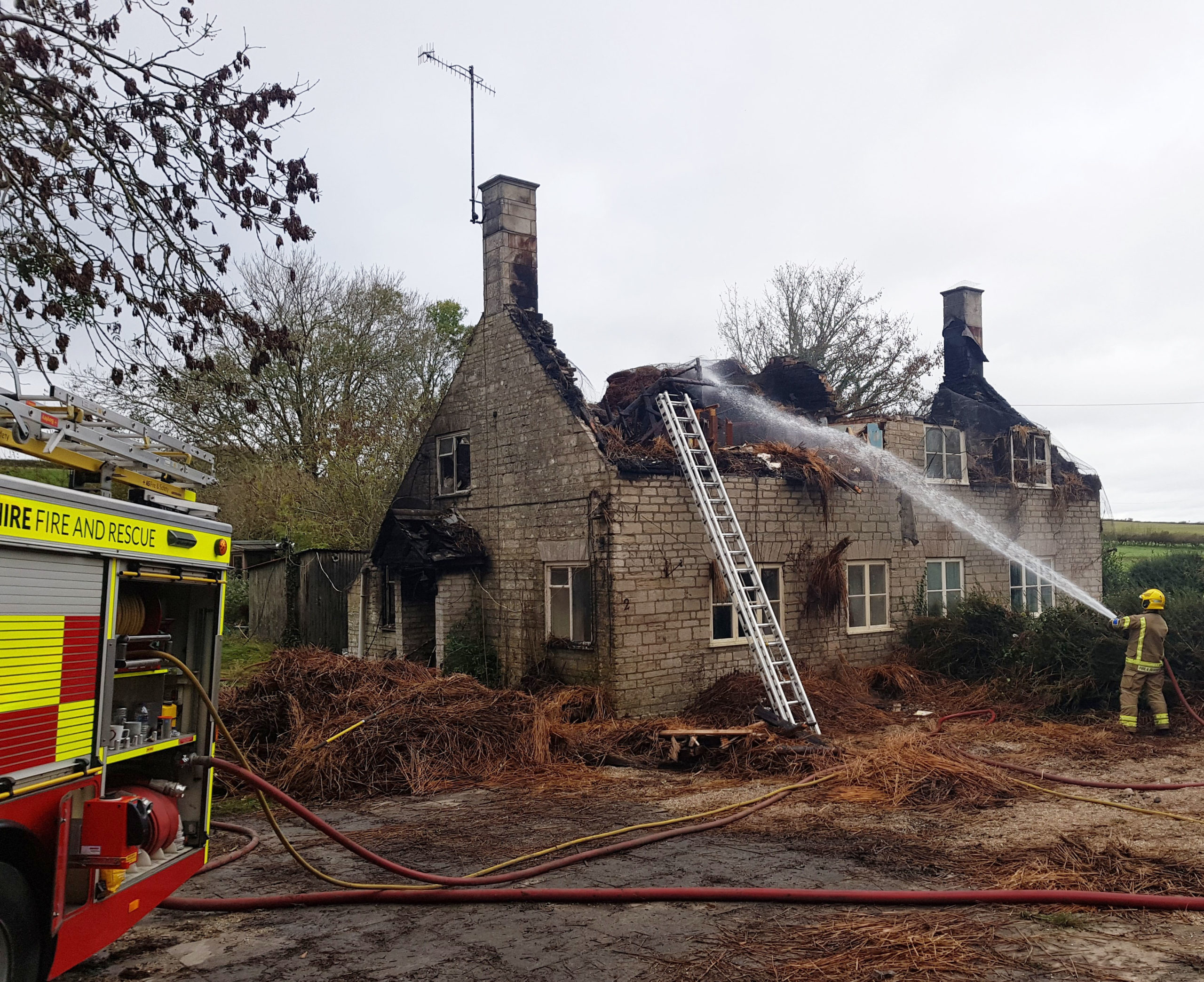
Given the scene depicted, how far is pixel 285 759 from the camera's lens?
10.3 meters

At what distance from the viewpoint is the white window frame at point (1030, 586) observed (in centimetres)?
1870

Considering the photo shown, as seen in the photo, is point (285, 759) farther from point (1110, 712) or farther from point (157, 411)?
point (157, 411)

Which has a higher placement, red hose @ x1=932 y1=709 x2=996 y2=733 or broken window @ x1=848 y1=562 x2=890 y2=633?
broken window @ x1=848 y1=562 x2=890 y2=633

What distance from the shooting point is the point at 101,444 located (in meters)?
4.85

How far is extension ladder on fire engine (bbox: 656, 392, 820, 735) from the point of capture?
456 inches

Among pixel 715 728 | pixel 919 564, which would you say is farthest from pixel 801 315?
pixel 715 728

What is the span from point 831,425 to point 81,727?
1500cm

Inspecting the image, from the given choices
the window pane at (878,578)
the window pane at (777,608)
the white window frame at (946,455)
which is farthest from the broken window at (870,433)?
the window pane at (777,608)

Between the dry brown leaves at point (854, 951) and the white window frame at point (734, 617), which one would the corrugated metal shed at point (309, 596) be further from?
the dry brown leaves at point (854, 951)

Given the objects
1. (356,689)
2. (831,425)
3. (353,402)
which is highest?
(353,402)

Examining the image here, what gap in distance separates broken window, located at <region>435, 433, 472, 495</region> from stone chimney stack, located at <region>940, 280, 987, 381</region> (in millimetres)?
11651

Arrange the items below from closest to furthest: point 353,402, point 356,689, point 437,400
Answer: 1. point 356,689
2. point 353,402
3. point 437,400

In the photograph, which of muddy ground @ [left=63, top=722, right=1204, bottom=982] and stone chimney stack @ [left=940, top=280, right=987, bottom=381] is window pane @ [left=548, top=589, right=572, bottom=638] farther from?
stone chimney stack @ [left=940, top=280, right=987, bottom=381]

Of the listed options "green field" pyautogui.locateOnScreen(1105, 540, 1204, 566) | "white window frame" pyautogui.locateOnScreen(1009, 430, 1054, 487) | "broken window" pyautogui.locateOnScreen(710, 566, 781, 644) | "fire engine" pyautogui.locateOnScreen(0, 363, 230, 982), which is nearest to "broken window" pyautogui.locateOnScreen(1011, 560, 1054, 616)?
"white window frame" pyautogui.locateOnScreen(1009, 430, 1054, 487)
